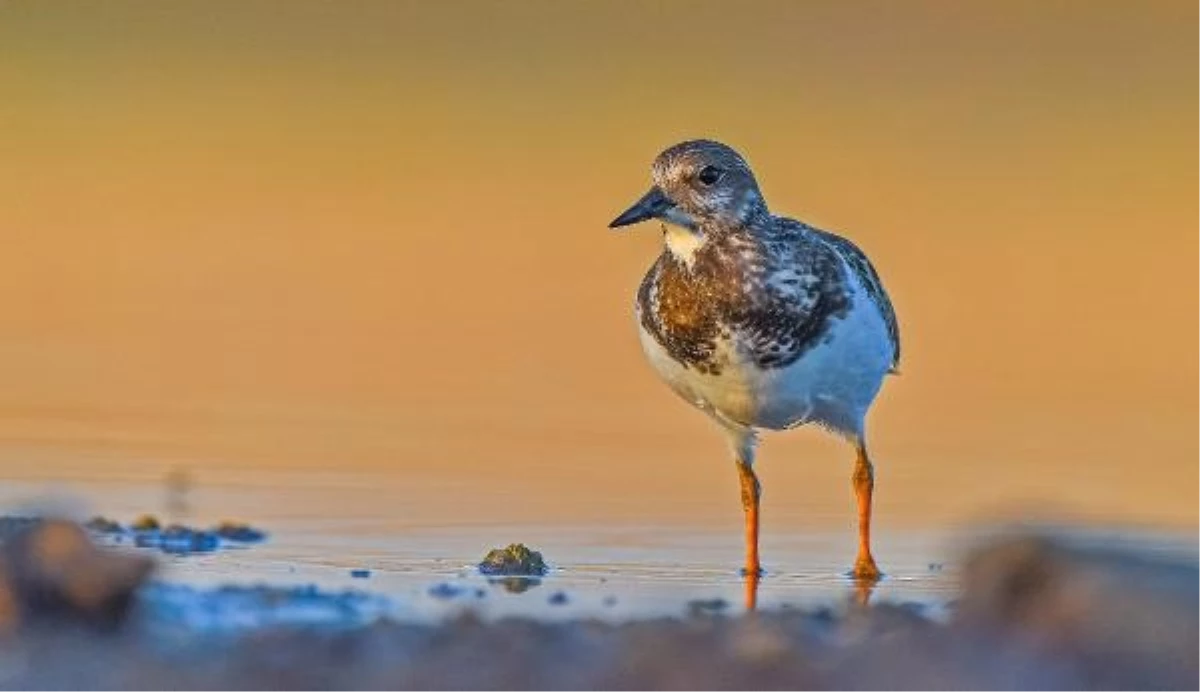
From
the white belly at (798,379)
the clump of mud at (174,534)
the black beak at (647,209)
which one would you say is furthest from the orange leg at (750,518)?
the clump of mud at (174,534)

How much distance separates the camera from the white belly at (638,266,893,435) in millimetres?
7992

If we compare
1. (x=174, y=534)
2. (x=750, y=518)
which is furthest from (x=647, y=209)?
(x=174, y=534)

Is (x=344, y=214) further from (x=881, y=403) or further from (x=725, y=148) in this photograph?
(x=725, y=148)

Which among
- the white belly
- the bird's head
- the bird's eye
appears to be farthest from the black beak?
the white belly

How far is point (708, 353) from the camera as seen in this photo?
7984 millimetres

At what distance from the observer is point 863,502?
329 inches

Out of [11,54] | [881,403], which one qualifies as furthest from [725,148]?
[11,54]

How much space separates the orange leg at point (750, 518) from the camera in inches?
303

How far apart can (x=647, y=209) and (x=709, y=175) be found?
0.22 metres

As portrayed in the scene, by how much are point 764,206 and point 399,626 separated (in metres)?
3.35

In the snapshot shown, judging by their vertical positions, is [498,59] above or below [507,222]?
above

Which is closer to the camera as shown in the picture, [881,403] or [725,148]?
[725,148]

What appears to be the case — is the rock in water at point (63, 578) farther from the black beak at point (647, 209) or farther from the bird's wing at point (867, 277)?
the bird's wing at point (867, 277)

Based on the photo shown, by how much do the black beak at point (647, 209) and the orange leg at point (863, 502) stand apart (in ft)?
3.00
